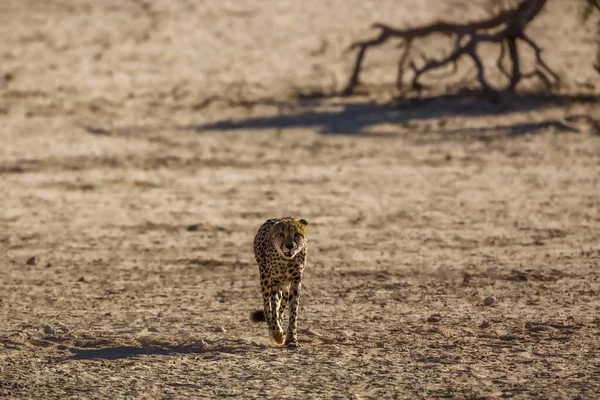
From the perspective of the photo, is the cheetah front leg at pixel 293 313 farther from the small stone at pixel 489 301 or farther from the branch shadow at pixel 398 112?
the branch shadow at pixel 398 112

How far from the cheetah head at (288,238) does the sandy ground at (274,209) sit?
0.66 metres

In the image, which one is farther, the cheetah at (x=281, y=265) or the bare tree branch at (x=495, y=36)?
the bare tree branch at (x=495, y=36)

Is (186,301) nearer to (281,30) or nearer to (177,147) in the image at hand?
(177,147)

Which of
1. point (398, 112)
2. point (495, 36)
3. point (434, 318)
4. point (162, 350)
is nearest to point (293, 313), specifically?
point (162, 350)

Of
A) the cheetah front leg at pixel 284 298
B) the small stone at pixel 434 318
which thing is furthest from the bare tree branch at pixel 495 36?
the cheetah front leg at pixel 284 298

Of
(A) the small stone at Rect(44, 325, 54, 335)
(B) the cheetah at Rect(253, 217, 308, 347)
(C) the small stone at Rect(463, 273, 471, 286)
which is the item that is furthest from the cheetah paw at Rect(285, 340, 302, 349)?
(C) the small stone at Rect(463, 273, 471, 286)

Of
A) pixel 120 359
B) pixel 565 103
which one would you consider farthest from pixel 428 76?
pixel 120 359

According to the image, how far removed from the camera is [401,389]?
22.2 feet

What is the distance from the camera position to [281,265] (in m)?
7.49

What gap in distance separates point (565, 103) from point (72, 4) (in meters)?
11.2

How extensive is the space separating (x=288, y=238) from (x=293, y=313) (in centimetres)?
57

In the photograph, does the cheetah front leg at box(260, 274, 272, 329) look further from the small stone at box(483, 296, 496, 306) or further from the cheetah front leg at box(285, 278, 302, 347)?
the small stone at box(483, 296, 496, 306)

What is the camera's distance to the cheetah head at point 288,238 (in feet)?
23.8

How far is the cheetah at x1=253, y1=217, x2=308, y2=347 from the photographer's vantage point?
7.31 metres
